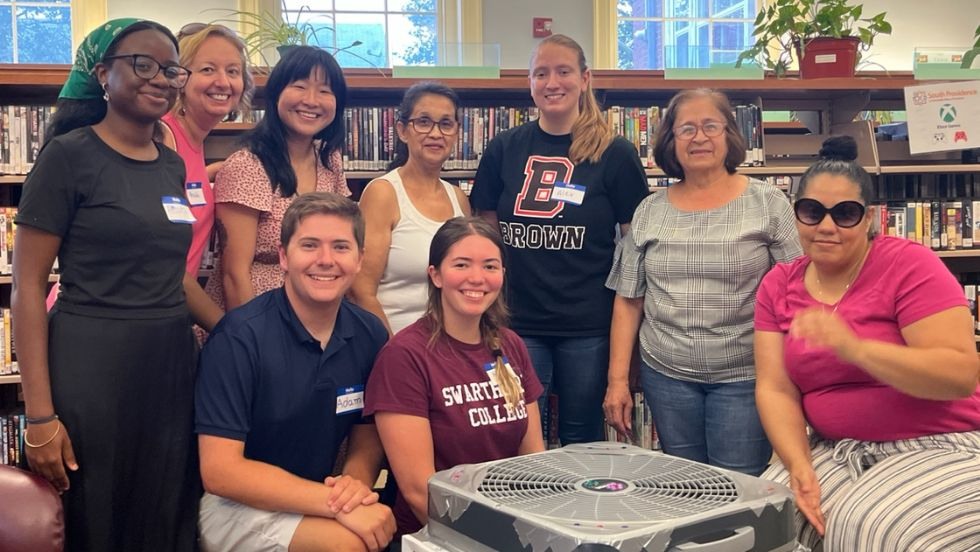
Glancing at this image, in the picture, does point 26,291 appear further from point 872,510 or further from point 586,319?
point 872,510

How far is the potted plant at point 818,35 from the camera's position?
346 cm

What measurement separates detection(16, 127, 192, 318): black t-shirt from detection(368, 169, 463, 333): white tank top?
647mm

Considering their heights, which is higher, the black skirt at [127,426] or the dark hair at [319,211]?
the dark hair at [319,211]

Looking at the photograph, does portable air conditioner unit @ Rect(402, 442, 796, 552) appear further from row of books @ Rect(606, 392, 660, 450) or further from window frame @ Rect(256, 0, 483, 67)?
window frame @ Rect(256, 0, 483, 67)

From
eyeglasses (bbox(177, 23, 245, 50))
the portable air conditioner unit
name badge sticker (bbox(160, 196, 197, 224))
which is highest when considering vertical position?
eyeglasses (bbox(177, 23, 245, 50))

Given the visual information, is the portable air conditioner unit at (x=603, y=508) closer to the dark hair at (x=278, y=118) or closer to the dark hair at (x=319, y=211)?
the dark hair at (x=319, y=211)

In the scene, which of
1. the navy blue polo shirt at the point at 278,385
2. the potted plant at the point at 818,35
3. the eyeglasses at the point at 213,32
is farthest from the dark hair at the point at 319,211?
the potted plant at the point at 818,35

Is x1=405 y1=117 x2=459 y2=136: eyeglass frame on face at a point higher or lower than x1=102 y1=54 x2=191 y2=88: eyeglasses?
lower

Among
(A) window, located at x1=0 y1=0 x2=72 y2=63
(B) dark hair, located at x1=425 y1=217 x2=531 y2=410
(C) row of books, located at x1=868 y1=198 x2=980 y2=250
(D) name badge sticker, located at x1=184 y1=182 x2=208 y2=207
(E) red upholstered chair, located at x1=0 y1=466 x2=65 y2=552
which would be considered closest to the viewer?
(E) red upholstered chair, located at x1=0 y1=466 x2=65 y2=552

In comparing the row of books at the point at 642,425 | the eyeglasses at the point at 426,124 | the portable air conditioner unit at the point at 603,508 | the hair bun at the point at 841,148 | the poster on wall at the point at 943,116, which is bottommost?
the row of books at the point at 642,425

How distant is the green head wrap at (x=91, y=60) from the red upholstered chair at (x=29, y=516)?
797mm

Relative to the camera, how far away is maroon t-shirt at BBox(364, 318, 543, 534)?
1.71 metres

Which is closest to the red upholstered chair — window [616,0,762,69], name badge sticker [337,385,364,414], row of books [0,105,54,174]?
name badge sticker [337,385,364,414]

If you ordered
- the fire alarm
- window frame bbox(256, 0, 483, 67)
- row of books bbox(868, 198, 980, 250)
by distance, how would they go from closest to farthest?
1. row of books bbox(868, 198, 980, 250)
2. window frame bbox(256, 0, 483, 67)
3. the fire alarm
